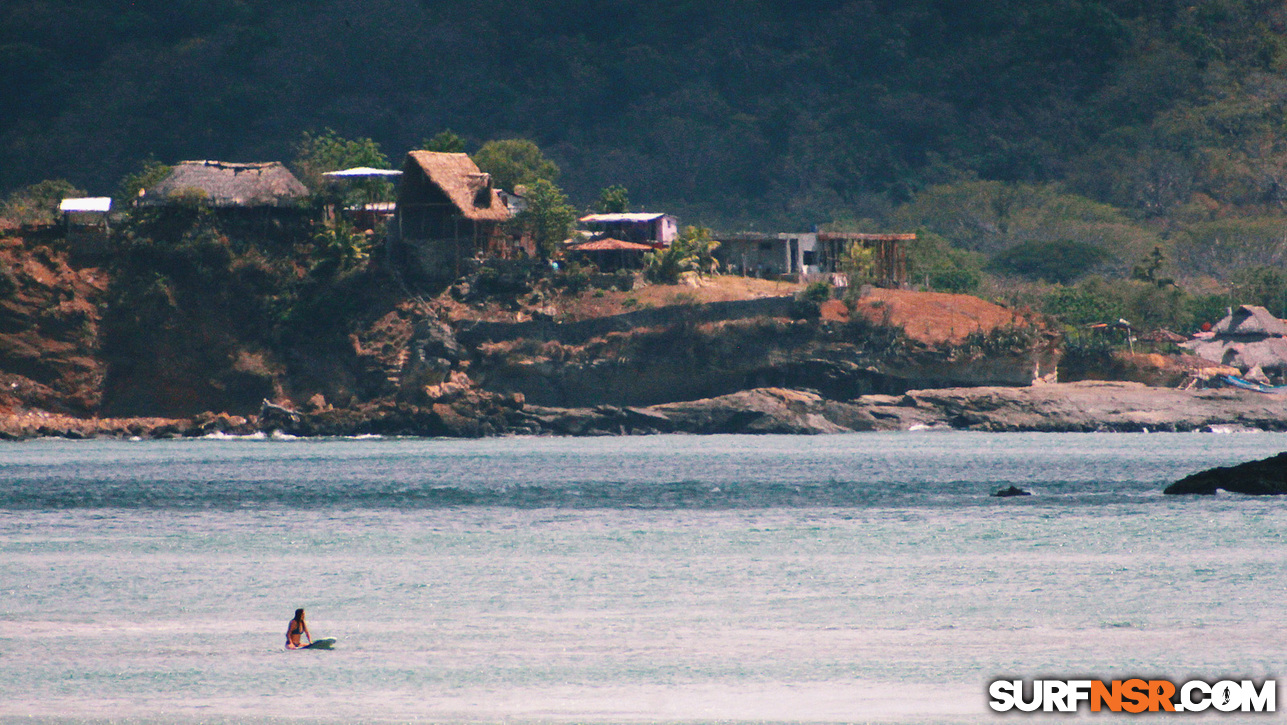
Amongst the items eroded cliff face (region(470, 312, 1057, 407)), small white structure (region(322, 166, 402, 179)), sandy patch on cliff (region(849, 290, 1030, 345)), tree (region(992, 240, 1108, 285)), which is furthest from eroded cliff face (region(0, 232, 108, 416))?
tree (region(992, 240, 1108, 285))

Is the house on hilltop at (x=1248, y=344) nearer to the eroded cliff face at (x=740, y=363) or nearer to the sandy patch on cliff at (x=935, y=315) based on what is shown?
the sandy patch on cliff at (x=935, y=315)

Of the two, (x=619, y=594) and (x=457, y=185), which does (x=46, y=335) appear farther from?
(x=619, y=594)

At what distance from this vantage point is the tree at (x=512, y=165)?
4695 inches

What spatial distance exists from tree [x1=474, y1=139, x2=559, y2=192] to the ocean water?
59326 mm

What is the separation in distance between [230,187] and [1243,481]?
240 ft

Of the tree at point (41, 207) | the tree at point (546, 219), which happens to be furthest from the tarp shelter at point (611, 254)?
the tree at point (41, 207)

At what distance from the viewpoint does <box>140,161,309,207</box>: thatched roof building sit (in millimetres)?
104250

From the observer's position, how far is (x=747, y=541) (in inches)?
1617

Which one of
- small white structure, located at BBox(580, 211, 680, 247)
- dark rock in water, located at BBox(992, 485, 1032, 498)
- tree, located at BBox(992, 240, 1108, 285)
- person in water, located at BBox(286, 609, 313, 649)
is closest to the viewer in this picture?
person in water, located at BBox(286, 609, 313, 649)

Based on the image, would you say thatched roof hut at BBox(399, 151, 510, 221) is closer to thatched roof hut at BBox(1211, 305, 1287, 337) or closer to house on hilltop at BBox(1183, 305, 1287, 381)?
house on hilltop at BBox(1183, 305, 1287, 381)

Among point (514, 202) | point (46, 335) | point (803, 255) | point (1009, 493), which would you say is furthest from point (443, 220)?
point (1009, 493)

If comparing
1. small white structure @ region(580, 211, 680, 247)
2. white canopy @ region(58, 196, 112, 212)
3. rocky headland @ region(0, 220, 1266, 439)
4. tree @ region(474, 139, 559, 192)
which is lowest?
rocky headland @ region(0, 220, 1266, 439)

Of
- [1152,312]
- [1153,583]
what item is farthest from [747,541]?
[1152,312]

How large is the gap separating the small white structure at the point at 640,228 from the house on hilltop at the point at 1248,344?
4184 cm
